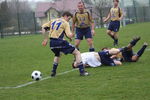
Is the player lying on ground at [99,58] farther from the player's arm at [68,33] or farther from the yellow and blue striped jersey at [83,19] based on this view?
the yellow and blue striped jersey at [83,19]

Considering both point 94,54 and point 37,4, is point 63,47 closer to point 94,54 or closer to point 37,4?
point 94,54

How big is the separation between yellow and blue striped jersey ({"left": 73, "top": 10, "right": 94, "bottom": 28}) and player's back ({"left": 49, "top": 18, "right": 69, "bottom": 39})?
121 inches

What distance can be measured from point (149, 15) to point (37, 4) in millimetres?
27652

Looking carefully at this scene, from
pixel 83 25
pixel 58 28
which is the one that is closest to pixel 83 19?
pixel 83 25

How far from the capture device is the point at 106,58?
32.4ft

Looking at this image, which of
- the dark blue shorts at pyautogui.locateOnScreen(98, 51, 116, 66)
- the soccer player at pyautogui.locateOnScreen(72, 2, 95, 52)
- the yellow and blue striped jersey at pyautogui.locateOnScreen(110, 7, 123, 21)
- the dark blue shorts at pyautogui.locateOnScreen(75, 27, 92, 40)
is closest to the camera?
the dark blue shorts at pyautogui.locateOnScreen(98, 51, 116, 66)

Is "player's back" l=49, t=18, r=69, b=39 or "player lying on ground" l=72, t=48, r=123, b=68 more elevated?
"player's back" l=49, t=18, r=69, b=39

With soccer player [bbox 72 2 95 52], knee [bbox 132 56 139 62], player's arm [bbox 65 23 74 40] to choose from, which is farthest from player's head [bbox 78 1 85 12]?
player's arm [bbox 65 23 74 40]

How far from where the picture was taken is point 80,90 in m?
6.86

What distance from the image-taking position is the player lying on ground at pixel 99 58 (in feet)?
32.3

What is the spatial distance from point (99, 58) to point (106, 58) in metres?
0.21

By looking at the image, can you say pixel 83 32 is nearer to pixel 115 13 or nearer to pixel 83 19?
pixel 83 19

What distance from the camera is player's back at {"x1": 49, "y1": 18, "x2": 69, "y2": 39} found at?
336 inches

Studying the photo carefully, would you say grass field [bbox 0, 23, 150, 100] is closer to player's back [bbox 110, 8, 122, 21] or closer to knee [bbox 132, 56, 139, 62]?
knee [bbox 132, 56, 139, 62]
